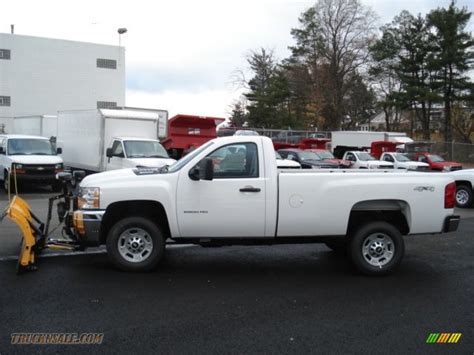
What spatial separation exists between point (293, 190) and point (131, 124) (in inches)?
526

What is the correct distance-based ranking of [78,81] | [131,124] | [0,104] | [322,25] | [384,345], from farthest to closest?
1. [322,25]
2. [78,81]
3. [0,104]
4. [131,124]
5. [384,345]

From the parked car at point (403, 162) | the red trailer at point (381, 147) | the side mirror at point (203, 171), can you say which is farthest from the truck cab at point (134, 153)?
the red trailer at point (381, 147)

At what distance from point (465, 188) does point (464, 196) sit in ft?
0.79

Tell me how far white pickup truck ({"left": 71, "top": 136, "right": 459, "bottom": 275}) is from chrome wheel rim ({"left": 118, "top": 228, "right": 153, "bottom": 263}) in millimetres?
13

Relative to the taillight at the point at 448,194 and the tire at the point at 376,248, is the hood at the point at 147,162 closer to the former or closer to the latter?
the tire at the point at 376,248

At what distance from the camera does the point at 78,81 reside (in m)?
42.2

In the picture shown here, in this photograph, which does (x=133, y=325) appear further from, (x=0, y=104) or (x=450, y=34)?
(x=450, y=34)

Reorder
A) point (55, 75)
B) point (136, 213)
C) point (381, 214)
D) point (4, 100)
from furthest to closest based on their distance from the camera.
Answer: point (55, 75)
point (4, 100)
point (381, 214)
point (136, 213)

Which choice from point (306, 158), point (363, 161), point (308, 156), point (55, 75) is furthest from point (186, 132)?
point (55, 75)

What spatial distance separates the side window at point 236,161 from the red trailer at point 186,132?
689 inches

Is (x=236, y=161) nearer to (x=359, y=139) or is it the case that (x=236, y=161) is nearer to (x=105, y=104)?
(x=359, y=139)

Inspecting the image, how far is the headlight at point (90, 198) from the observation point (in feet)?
21.8

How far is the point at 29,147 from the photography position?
18.0 meters

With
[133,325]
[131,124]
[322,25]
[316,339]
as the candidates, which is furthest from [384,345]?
[322,25]
